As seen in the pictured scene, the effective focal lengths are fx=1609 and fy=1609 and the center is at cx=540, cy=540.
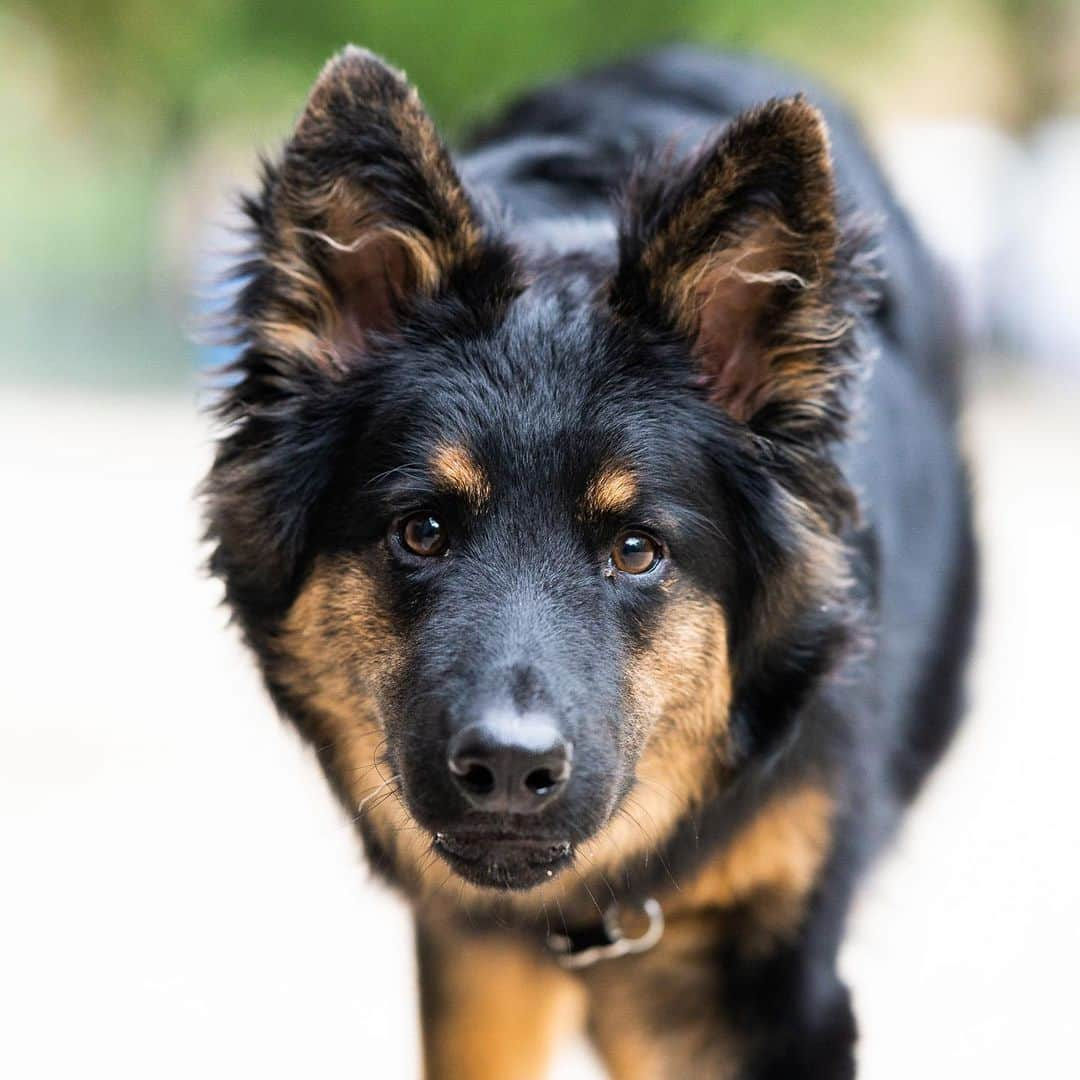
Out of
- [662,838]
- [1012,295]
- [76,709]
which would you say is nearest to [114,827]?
[76,709]

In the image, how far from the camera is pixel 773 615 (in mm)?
3682

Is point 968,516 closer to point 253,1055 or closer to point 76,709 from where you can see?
point 253,1055

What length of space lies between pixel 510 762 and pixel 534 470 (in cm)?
64

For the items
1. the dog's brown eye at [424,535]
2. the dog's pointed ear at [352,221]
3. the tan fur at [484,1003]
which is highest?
the dog's pointed ear at [352,221]

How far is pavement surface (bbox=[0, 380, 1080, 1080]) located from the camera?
16.5 ft

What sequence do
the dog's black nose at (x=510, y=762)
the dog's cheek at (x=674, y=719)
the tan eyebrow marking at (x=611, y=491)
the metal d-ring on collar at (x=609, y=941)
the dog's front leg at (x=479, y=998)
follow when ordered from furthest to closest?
the dog's front leg at (x=479, y=998), the metal d-ring on collar at (x=609, y=941), the dog's cheek at (x=674, y=719), the tan eyebrow marking at (x=611, y=491), the dog's black nose at (x=510, y=762)

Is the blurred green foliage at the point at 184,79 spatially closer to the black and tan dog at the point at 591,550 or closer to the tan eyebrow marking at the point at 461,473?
the black and tan dog at the point at 591,550

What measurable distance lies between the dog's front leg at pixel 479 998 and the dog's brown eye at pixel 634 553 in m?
1.21

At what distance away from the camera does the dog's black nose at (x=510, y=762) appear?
296cm

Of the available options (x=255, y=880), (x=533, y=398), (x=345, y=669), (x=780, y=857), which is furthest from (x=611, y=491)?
(x=255, y=880)

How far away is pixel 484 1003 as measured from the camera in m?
4.22

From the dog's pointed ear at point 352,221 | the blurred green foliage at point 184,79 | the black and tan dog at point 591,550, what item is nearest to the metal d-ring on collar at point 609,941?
the black and tan dog at point 591,550

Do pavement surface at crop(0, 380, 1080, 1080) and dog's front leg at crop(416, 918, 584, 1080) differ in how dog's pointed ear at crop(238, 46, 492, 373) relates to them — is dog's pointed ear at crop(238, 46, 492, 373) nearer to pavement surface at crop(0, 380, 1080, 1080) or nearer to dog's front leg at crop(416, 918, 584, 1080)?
pavement surface at crop(0, 380, 1080, 1080)

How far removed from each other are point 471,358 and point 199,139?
24.8 metres
